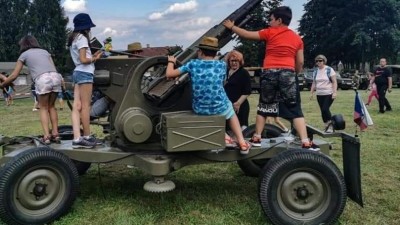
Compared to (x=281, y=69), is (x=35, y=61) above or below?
above

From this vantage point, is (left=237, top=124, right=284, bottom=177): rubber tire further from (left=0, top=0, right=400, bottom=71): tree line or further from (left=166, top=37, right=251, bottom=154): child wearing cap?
(left=0, top=0, right=400, bottom=71): tree line

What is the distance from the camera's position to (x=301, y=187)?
427 cm

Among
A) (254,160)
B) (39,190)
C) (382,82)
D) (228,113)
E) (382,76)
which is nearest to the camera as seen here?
(39,190)

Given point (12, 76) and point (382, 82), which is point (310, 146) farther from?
point (382, 82)

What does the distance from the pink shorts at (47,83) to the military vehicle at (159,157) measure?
1.78ft

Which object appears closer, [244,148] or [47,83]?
[244,148]

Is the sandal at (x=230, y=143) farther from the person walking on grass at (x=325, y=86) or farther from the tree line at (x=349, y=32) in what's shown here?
the tree line at (x=349, y=32)

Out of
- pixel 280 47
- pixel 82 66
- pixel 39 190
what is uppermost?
pixel 280 47

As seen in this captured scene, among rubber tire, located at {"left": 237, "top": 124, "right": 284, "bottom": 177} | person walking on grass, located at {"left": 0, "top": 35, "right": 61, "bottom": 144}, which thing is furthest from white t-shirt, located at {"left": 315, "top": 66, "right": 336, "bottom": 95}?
person walking on grass, located at {"left": 0, "top": 35, "right": 61, "bottom": 144}

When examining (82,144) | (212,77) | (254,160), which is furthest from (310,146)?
(82,144)

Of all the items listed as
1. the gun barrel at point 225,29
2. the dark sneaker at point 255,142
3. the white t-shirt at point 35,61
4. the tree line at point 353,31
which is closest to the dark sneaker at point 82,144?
the white t-shirt at point 35,61

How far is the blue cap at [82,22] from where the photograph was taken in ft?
15.5

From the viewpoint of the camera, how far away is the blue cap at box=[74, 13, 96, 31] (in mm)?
4730

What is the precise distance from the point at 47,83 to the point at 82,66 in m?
0.68
